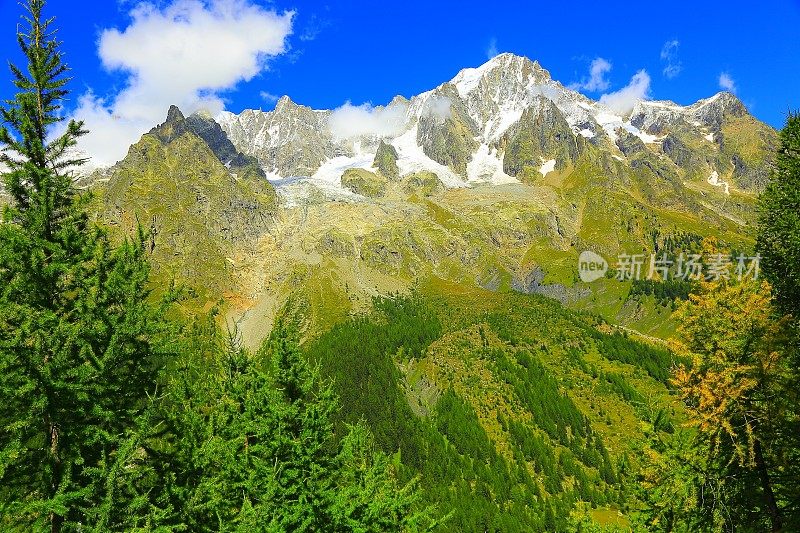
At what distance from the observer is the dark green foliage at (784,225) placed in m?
18.8

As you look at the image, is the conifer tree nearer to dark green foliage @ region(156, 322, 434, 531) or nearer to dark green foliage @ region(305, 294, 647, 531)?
dark green foliage @ region(156, 322, 434, 531)

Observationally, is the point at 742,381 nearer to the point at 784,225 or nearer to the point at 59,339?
the point at 784,225

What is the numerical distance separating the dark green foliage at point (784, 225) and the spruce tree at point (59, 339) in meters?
21.9

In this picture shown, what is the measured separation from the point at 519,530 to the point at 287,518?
101354 mm

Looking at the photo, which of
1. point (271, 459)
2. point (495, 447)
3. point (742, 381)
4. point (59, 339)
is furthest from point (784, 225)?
point (495, 447)

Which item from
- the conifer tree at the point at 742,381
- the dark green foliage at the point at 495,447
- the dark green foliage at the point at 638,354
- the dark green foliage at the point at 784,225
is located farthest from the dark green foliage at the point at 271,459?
the dark green foliage at the point at 638,354

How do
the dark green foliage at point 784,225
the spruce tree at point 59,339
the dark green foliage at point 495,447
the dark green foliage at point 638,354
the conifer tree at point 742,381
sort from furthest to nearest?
the dark green foliage at point 638,354 < the dark green foliage at point 495,447 < the dark green foliage at point 784,225 < the conifer tree at point 742,381 < the spruce tree at point 59,339

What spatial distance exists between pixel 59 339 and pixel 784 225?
83.5ft

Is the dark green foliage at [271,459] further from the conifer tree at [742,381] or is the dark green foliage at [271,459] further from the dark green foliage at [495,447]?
the dark green foliage at [495,447]

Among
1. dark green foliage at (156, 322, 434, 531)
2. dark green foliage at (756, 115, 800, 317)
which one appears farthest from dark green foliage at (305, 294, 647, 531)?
dark green foliage at (756, 115, 800, 317)

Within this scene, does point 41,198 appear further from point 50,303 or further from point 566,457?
point 566,457

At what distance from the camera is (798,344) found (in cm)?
1551

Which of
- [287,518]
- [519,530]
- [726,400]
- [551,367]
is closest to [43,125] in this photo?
[287,518]

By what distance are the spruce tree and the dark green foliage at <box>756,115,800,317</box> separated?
21.9 metres
